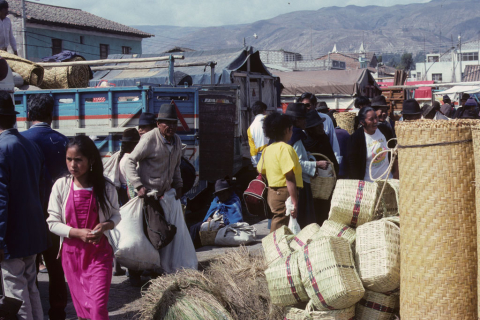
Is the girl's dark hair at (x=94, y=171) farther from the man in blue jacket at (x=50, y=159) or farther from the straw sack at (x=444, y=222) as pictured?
the straw sack at (x=444, y=222)

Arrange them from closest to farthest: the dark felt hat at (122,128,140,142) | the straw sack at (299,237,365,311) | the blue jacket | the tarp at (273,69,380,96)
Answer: the straw sack at (299,237,365,311), the blue jacket, the dark felt hat at (122,128,140,142), the tarp at (273,69,380,96)

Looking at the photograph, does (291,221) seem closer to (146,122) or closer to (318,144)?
(318,144)

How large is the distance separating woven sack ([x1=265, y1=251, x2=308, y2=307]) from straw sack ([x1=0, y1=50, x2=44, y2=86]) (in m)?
5.93

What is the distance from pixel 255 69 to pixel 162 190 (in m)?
9.23

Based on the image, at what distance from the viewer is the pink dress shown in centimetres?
366

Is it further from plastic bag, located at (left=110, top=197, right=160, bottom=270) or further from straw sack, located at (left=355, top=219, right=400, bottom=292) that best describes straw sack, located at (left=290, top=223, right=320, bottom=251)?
plastic bag, located at (left=110, top=197, right=160, bottom=270)

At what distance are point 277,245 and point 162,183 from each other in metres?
1.84

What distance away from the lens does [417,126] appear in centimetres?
Result: 302

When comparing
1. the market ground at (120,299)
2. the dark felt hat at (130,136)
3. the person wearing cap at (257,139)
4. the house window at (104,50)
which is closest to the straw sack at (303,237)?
the market ground at (120,299)

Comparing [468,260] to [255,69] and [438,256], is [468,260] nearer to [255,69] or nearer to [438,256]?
[438,256]

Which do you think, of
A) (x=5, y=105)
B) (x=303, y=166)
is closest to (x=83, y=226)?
(x=5, y=105)

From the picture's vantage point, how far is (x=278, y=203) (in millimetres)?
5609

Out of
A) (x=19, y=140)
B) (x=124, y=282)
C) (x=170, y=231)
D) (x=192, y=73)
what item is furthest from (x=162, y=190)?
(x=192, y=73)

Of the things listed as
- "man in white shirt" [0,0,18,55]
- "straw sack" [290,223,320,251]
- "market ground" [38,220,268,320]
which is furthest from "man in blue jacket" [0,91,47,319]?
"man in white shirt" [0,0,18,55]
